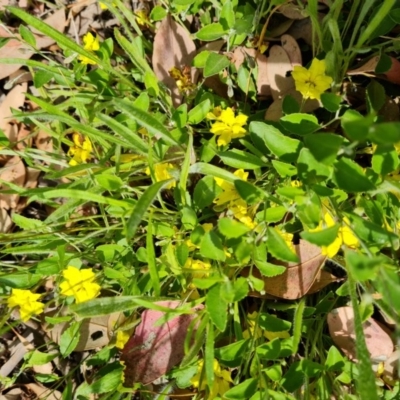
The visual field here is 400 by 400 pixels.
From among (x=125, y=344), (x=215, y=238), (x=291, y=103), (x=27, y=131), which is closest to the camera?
(x=215, y=238)

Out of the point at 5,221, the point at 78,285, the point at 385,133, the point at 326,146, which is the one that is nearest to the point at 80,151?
the point at 78,285

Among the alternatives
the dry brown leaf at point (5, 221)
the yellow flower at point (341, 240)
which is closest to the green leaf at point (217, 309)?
the yellow flower at point (341, 240)

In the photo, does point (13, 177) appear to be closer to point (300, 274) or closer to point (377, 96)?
point (300, 274)

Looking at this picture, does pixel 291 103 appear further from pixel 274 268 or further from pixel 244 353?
pixel 244 353

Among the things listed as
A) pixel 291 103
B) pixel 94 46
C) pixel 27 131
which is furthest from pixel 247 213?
pixel 27 131

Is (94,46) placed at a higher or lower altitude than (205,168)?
higher

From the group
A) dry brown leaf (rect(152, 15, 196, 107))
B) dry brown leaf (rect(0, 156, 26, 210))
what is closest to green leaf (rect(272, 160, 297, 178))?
dry brown leaf (rect(152, 15, 196, 107))

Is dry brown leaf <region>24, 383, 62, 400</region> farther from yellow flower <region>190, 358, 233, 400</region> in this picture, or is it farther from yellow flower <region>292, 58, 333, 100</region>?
yellow flower <region>292, 58, 333, 100</region>

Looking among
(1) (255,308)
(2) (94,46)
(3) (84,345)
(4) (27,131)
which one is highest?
(2) (94,46)
